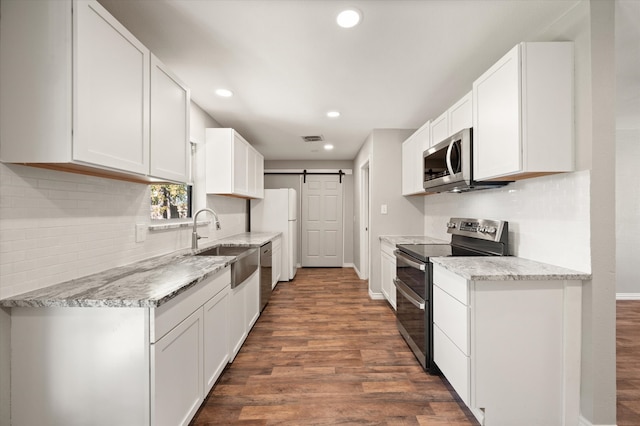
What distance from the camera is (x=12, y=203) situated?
1244 mm

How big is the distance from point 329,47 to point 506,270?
188cm

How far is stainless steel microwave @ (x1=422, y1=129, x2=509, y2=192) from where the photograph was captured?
2.17 meters

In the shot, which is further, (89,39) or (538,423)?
(538,423)

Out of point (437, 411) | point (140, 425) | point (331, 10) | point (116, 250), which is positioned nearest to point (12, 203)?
point (116, 250)

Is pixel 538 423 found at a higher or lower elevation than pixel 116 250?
lower

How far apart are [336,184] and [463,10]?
15.7 feet

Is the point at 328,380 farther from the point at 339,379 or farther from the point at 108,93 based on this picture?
the point at 108,93

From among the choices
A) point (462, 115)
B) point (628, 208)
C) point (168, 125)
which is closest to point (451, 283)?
point (462, 115)

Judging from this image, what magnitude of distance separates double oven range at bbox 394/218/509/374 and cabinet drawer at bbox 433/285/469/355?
0.30 feet

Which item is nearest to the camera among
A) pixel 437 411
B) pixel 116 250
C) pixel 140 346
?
pixel 140 346

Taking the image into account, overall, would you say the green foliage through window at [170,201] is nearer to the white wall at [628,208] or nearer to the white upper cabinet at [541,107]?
the white upper cabinet at [541,107]

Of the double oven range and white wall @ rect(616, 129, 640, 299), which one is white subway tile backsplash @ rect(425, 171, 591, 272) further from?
white wall @ rect(616, 129, 640, 299)

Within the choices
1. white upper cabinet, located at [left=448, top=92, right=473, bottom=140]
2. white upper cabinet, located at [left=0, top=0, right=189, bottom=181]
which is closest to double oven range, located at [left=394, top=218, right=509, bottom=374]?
white upper cabinet, located at [left=448, top=92, right=473, bottom=140]

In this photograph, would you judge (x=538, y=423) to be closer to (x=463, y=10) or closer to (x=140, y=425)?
(x=140, y=425)
